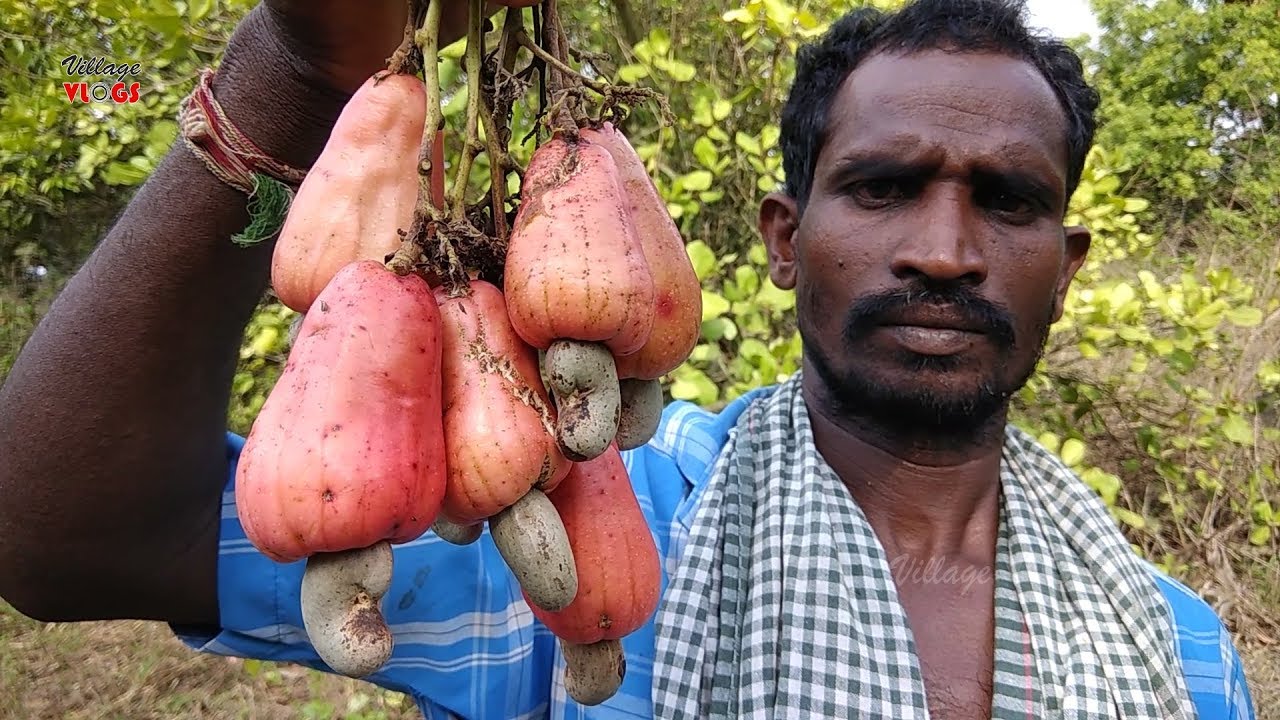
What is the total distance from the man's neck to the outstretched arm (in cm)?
109

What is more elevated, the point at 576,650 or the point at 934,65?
the point at 934,65

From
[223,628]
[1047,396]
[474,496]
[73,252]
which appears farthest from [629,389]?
[73,252]

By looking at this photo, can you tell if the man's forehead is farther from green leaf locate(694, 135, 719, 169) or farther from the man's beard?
green leaf locate(694, 135, 719, 169)

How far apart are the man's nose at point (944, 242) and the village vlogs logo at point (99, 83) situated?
2.16 m

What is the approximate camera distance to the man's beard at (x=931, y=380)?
4.52ft

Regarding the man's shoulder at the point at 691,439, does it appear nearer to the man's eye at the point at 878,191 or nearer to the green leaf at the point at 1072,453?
the man's eye at the point at 878,191

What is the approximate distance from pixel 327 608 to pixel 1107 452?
11.1 feet

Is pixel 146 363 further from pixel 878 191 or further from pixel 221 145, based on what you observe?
pixel 878 191

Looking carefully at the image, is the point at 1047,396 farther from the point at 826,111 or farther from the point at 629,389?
the point at 629,389

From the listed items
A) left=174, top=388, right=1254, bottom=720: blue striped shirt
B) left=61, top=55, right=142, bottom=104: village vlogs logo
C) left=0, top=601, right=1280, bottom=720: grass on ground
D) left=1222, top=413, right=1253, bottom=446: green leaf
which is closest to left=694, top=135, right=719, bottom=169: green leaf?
left=174, top=388, right=1254, bottom=720: blue striped shirt

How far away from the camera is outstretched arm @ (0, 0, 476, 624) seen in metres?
0.83

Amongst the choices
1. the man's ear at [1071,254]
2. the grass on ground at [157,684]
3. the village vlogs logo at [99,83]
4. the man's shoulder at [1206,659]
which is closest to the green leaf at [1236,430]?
the grass on ground at [157,684]

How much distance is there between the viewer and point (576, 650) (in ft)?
2.04

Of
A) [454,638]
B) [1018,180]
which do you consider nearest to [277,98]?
[454,638]
